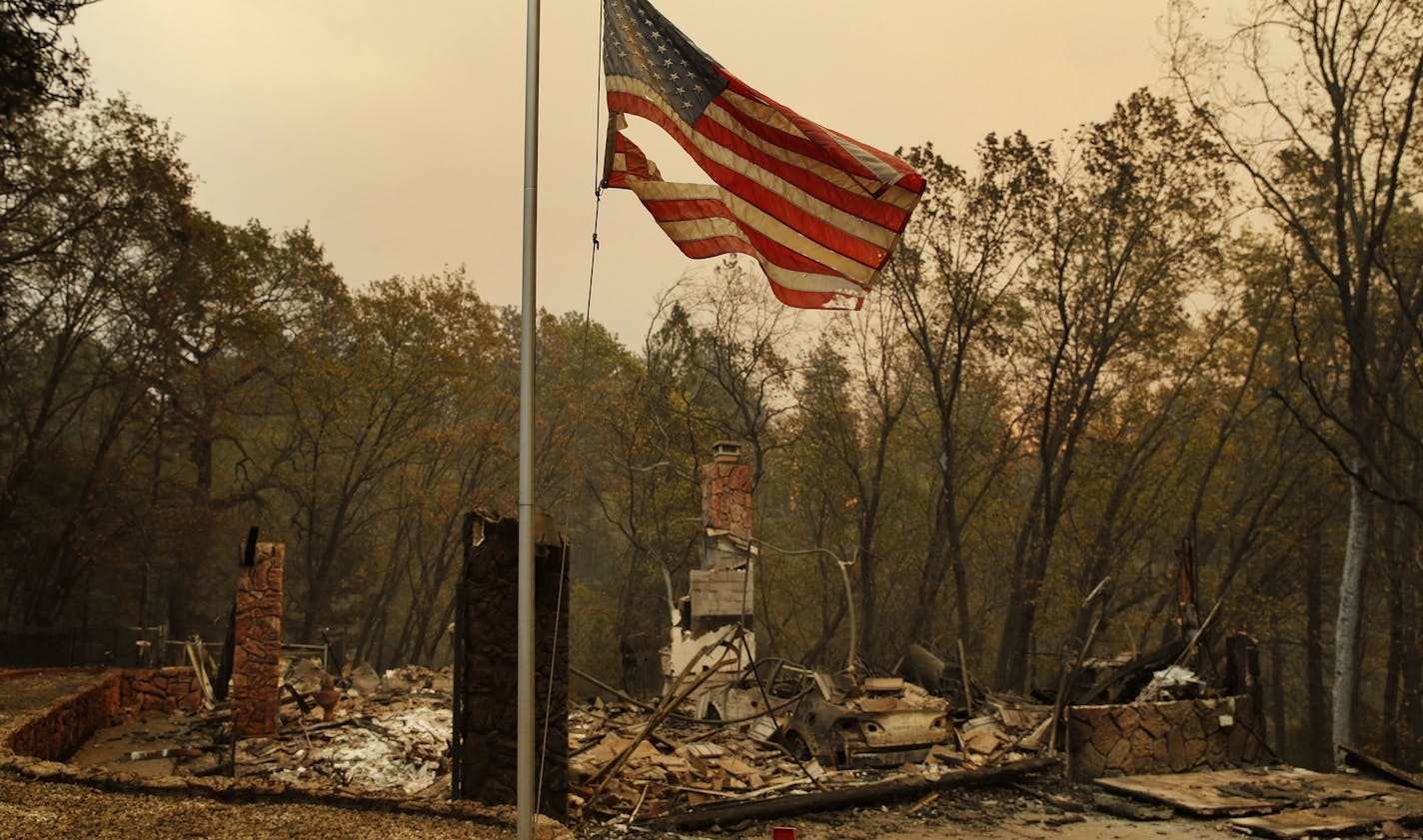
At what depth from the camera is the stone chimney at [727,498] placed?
1798cm

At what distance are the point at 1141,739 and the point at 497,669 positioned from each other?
8.18 metres

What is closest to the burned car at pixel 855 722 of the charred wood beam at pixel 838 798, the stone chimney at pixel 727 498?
the charred wood beam at pixel 838 798

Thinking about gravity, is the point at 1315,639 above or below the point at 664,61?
below

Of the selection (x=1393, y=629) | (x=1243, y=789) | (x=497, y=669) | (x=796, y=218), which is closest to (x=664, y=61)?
(x=796, y=218)

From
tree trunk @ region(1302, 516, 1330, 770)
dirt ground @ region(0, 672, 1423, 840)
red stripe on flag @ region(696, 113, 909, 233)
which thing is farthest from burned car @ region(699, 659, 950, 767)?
tree trunk @ region(1302, 516, 1330, 770)

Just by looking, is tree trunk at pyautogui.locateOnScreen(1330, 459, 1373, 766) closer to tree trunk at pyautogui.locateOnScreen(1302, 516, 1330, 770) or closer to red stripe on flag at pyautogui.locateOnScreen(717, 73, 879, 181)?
tree trunk at pyautogui.locateOnScreen(1302, 516, 1330, 770)

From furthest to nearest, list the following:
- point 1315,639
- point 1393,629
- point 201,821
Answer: point 1315,639
point 1393,629
point 201,821

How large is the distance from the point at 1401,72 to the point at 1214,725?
12675mm

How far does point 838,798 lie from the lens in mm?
10508

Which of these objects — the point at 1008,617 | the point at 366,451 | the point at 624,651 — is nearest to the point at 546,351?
the point at 366,451

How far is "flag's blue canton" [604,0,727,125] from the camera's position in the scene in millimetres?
6348

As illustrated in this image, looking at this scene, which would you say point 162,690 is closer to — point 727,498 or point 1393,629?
point 727,498

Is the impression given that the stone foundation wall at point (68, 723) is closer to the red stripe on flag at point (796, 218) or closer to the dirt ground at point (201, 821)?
→ the dirt ground at point (201, 821)

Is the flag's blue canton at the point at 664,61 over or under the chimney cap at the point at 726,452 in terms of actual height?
over
